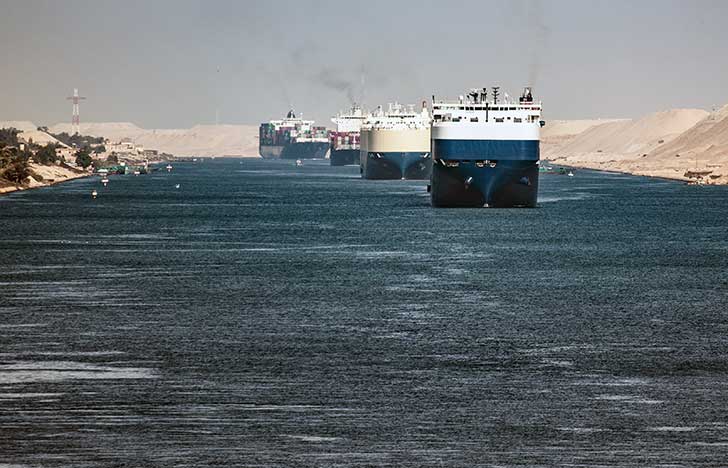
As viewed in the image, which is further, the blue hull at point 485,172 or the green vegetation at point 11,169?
the green vegetation at point 11,169

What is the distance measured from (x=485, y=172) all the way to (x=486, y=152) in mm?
1989

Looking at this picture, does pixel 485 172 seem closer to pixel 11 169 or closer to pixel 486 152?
pixel 486 152

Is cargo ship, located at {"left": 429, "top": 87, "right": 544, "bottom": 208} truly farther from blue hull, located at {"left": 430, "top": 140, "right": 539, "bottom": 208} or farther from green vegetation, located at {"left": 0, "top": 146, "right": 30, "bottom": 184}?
green vegetation, located at {"left": 0, "top": 146, "right": 30, "bottom": 184}

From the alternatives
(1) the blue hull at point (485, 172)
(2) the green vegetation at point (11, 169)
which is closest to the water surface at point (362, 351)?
(1) the blue hull at point (485, 172)

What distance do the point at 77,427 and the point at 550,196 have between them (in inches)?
5561

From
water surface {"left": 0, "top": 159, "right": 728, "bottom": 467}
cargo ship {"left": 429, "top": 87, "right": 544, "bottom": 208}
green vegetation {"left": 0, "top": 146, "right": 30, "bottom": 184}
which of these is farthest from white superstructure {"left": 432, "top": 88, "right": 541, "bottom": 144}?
green vegetation {"left": 0, "top": 146, "right": 30, "bottom": 184}

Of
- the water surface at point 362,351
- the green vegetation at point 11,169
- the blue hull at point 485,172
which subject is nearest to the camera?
the water surface at point 362,351

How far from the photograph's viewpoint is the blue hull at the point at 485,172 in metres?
122

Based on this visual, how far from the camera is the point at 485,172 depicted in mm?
123250

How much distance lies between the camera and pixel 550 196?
170 meters

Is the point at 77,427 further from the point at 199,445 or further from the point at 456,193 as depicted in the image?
the point at 456,193

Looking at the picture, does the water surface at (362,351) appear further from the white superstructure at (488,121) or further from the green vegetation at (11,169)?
the green vegetation at (11,169)

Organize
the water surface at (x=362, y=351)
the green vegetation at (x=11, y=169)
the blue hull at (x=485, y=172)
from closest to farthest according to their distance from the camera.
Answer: the water surface at (x=362, y=351) → the blue hull at (x=485, y=172) → the green vegetation at (x=11, y=169)

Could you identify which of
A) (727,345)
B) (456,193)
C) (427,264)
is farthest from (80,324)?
(456,193)
